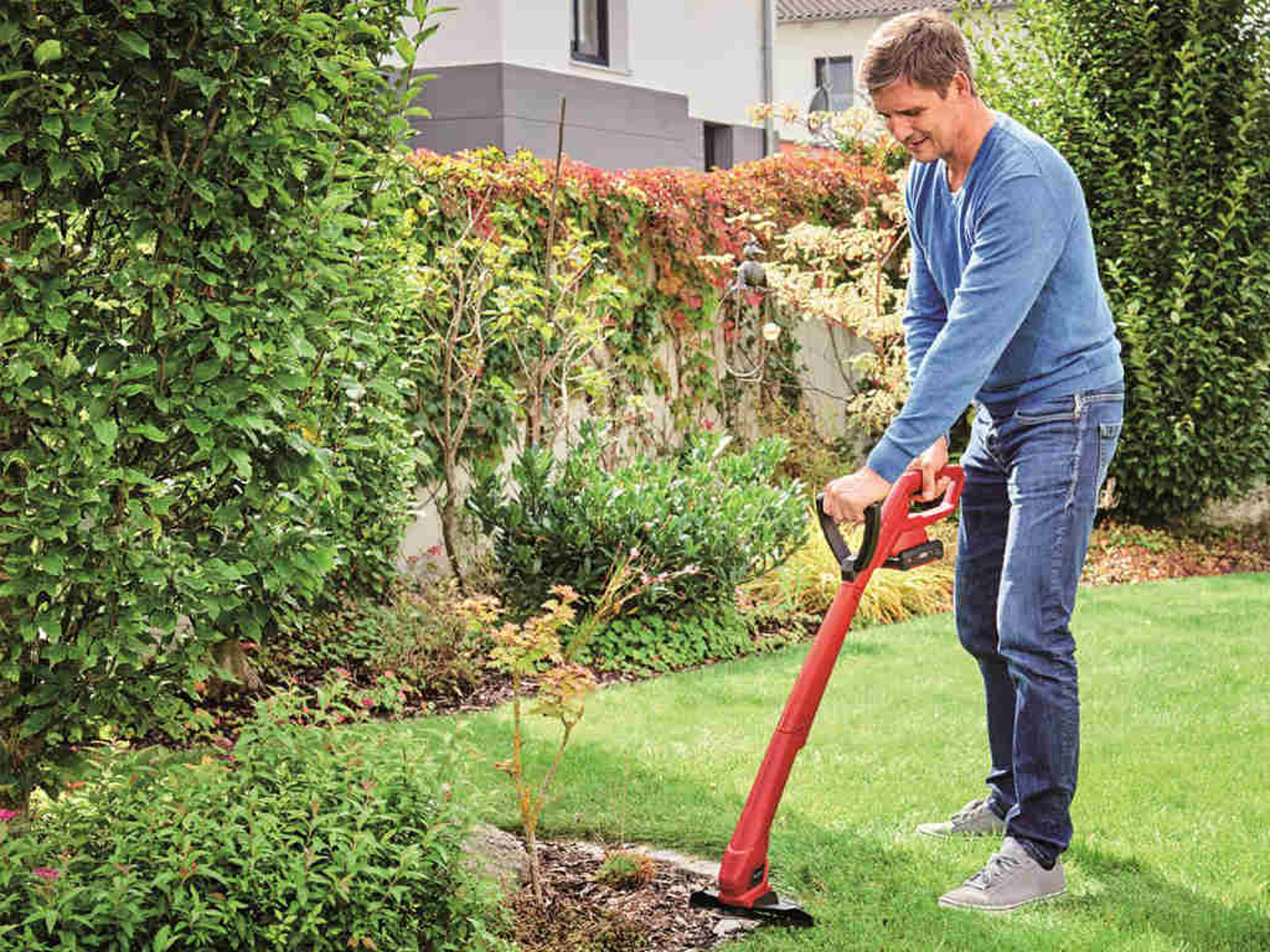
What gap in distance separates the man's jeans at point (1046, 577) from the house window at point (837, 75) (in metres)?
27.4

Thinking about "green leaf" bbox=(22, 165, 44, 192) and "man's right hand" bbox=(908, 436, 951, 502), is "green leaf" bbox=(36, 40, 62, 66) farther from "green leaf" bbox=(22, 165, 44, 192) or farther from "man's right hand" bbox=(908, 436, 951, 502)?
"man's right hand" bbox=(908, 436, 951, 502)

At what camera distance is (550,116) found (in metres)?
15.0

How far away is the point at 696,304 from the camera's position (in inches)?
386

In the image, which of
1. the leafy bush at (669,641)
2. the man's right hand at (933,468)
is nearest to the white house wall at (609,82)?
the leafy bush at (669,641)

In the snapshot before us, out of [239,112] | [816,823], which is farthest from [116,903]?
[816,823]

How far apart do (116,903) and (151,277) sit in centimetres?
125

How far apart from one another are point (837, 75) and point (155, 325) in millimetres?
29056

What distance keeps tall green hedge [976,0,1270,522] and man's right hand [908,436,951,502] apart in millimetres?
5554

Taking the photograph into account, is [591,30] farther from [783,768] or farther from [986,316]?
[783,768]

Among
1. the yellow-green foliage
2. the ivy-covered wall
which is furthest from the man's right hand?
the yellow-green foliage

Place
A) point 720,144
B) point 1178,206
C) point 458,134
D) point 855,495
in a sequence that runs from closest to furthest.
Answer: point 855,495
point 1178,206
point 458,134
point 720,144

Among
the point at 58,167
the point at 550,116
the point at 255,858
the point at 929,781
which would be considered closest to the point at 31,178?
the point at 58,167

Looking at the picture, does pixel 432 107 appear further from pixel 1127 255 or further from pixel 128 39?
pixel 128 39

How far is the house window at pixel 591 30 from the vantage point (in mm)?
16094
